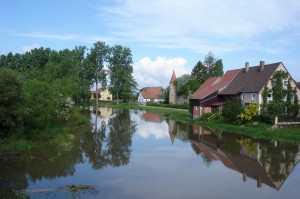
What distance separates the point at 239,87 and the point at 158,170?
28456mm

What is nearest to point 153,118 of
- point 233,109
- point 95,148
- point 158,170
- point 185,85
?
point 233,109

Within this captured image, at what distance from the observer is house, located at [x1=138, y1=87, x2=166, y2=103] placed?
416 feet

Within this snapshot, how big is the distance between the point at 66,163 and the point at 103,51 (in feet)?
235

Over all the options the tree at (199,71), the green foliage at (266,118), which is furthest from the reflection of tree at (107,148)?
the tree at (199,71)

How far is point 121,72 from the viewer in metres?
91.5

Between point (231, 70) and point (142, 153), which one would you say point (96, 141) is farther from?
point (231, 70)

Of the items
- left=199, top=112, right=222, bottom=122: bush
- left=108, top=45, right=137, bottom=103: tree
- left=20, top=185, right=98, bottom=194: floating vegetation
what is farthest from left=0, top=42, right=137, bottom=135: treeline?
left=199, top=112, right=222, bottom=122: bush

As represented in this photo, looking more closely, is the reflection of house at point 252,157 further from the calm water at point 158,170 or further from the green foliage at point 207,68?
the green foliage at point 207,68

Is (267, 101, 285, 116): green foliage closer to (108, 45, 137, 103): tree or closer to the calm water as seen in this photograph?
the calm water

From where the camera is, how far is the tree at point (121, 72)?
9169 cm

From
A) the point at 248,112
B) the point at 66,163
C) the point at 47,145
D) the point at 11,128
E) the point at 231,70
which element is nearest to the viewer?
the point at 66,163

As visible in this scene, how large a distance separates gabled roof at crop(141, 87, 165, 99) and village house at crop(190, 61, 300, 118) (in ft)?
233

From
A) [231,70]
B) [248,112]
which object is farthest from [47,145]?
[231,70]

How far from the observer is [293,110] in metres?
39.9
